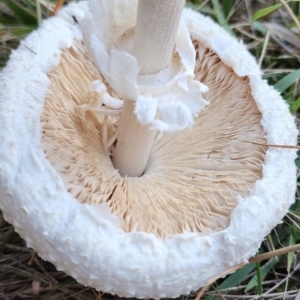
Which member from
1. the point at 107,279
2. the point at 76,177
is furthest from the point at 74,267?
the point at 76,177

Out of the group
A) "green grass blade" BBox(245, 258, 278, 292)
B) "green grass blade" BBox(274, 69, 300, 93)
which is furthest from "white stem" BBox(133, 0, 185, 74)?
"green grass blade" BBox(274, 69, 300, 93)

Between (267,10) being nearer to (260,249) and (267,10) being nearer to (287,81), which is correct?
(287,81)

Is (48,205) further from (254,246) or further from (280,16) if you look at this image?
(280,16)

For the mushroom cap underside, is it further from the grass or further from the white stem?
the grass

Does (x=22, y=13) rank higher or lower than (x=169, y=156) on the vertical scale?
higher

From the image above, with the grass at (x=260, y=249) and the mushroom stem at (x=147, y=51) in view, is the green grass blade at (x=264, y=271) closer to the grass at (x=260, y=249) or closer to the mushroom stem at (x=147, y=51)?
the grass at (x=260, y=249)

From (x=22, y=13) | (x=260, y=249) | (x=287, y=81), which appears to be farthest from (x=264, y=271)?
(x=22, y=13)
